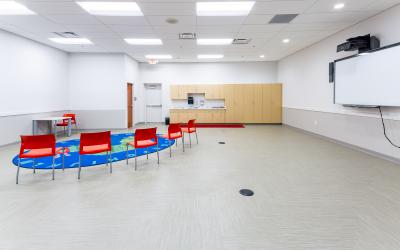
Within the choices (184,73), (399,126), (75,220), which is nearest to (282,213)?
(75,220)

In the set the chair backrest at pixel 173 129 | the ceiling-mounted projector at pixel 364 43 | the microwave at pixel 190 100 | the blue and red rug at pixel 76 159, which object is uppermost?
the ceiling-mounted projector at pixel 364 43

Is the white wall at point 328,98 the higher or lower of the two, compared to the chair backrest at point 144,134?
higher

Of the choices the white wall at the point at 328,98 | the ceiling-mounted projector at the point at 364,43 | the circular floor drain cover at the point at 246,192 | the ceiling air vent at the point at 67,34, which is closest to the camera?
the circular floor drain cover at the point at 246,192

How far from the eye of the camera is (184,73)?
12.0m

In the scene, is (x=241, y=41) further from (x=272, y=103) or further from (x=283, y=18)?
(x=272, y=103)

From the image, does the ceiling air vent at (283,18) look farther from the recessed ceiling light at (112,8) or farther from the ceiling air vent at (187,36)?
the recessed ceiling light at (112,8)

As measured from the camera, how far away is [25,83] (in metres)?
7.12

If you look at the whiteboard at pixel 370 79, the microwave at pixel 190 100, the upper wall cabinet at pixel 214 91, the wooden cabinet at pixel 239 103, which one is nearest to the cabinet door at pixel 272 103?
the wooden cabinet at pixel 239 103

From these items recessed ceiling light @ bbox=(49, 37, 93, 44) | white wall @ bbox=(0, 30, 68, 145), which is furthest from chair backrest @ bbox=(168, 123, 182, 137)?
white wall @ bbox=(0, 30, 68, 145)

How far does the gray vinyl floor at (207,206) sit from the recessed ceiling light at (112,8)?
3.43m

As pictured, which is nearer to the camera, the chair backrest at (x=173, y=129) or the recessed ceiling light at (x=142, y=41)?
the chair backrest at (x=173, y=129)

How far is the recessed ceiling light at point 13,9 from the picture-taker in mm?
4740

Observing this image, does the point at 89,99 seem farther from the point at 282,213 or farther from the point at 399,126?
the point at 399,126

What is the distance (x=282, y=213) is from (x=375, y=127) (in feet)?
13.4
